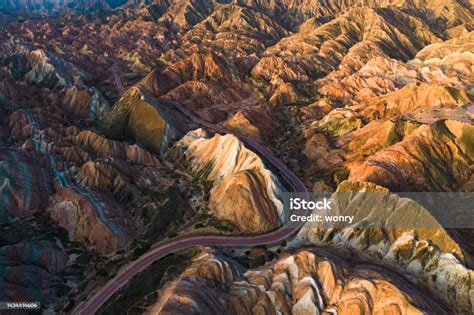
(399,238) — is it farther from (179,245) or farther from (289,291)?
(179,245)

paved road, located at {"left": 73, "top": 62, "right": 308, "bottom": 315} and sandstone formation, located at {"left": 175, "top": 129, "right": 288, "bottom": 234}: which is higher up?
sandstone formation, located at {"left": 175, "top": 129, "right": 288, "bottom": 234}

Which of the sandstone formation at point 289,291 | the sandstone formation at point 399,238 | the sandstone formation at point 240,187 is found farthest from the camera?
the sandstone formation at point 240,187

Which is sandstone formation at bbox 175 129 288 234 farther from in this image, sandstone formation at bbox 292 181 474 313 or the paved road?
sandstone formation at bbox 292 181 474 313

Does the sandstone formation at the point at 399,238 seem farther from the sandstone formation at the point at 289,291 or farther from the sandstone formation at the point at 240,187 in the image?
the sandstone formation at the point at 240,187

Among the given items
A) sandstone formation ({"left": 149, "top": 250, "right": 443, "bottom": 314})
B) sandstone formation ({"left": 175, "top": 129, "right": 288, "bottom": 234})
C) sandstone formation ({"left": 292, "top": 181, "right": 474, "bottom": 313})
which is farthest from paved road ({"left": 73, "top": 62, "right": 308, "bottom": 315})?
sandstone formation ({"left": 149, "top": 250, "right": 443, "bottom": 314})

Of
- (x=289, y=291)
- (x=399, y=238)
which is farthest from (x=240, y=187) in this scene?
(x=399, y=238)

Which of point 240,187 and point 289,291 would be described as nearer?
point 289,291

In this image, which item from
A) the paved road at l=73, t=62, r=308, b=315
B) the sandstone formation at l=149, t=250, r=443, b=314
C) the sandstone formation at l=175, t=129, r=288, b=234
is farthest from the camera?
the sandstone formation at l=175, t=129, r=288, b=234

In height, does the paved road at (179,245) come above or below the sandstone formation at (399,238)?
below

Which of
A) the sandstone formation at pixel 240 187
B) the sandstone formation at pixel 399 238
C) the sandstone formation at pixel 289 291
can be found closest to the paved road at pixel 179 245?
the sandstone formation at pixel 240 187

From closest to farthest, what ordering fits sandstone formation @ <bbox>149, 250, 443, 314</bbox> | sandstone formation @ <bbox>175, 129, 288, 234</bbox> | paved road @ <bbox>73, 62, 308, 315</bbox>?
1. sandstone formation @ <bbox>149, 250, 443, 314</bbox>
2. paved road @ <bbox>73, 62, 308, 315</bbox>
3. sandstone formation @ <bbox>175, 129, 288, 234</bbox>

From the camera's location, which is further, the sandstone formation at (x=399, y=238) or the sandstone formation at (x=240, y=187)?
the sandstone formation at (x=240, y=187)
